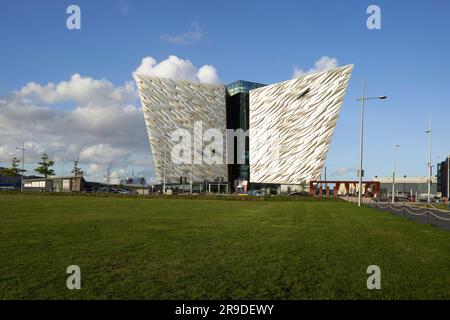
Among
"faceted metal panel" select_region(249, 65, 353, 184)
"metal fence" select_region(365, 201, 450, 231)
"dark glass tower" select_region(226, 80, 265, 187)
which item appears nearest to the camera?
"metal fence" select_region(365, 201, 450, 231)

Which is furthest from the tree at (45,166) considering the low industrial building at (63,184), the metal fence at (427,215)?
the metal fence at (427,215)

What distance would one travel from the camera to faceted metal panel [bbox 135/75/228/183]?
328 ft

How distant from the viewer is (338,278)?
21.5 feet

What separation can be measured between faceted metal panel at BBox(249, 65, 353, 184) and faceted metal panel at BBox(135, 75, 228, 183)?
1134 cm

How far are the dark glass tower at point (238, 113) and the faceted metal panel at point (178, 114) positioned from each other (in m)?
4.22

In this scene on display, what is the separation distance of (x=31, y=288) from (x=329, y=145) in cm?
8281

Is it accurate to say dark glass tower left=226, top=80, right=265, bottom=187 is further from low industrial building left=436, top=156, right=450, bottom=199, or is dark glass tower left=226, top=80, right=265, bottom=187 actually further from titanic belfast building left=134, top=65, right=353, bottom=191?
low industrial building left=436, top=156, right=450, bottom=199

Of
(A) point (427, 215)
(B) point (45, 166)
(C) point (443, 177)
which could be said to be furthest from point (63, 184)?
(C) point (443, 177)

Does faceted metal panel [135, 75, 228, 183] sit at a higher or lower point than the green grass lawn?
higher

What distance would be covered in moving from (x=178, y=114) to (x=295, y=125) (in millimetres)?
31657

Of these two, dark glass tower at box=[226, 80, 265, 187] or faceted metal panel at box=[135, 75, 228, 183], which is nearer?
faceted metal panel at box=[135, 75, 228, 183]

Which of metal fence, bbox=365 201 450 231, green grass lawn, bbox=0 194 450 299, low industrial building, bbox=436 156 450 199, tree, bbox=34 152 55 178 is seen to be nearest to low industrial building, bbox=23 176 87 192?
tree, bbox=34 152 55 178

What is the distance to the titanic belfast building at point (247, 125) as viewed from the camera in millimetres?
86125

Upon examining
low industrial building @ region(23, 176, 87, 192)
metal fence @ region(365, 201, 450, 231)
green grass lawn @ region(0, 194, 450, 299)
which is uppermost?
green grass lawn @ region(0, 194, 450, 299)
